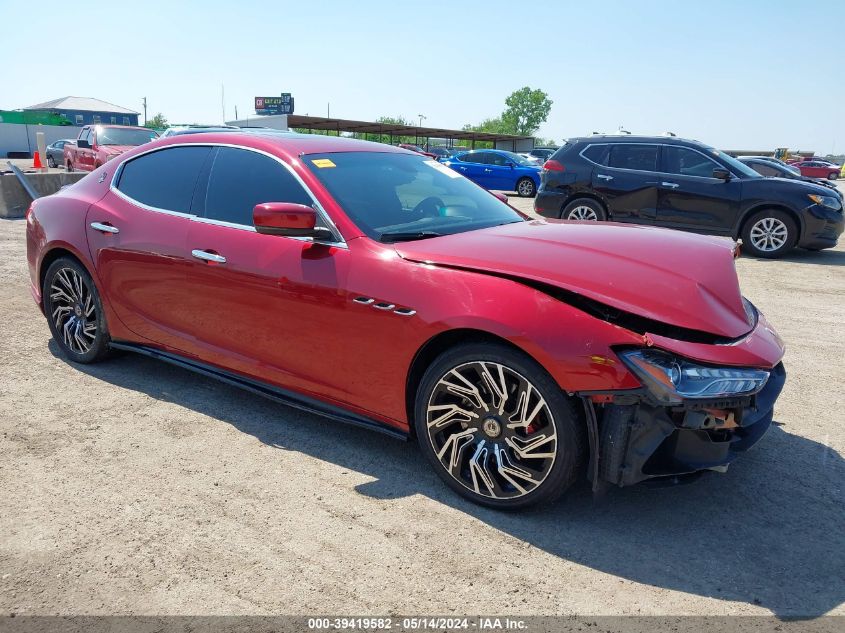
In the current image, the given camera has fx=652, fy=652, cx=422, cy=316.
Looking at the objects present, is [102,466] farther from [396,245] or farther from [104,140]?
[104,140]

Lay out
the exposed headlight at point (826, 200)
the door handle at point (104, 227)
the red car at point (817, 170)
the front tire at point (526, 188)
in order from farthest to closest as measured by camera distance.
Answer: the red car at point (817, 170) → the front tire at point (526, 188) → the exposed headlight at point (826, 200) → the door handle at point (104, 227)

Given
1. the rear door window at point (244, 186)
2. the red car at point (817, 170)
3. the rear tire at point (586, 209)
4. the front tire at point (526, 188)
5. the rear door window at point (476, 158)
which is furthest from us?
the red car at point (817, 170)

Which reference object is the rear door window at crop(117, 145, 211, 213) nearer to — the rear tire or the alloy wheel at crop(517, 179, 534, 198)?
the rear tire

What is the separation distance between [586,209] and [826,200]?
339cm

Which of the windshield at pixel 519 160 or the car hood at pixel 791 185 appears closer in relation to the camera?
the car hood at pixel 791 185

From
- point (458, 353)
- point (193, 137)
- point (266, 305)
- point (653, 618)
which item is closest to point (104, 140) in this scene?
point (193, 137)

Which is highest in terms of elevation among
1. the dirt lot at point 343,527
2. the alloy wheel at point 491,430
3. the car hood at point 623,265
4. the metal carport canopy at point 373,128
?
the metal carport canopy at point 373,128

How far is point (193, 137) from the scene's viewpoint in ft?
13.6

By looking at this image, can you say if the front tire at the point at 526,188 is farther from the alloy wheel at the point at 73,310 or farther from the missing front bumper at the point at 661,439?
the missing front bumper at the point at 661,439

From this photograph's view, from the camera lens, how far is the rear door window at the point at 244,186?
3.49 m

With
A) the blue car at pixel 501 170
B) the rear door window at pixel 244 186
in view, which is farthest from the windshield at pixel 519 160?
the rear door window at pixel 244 186

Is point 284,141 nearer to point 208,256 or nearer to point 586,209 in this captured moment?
point 208,256

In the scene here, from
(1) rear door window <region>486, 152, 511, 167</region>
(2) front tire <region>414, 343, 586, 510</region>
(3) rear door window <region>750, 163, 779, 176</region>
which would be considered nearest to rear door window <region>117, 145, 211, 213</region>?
(2) front tire <region>414, 343, 586, 510</region>

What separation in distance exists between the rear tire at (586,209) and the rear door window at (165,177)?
756cm
